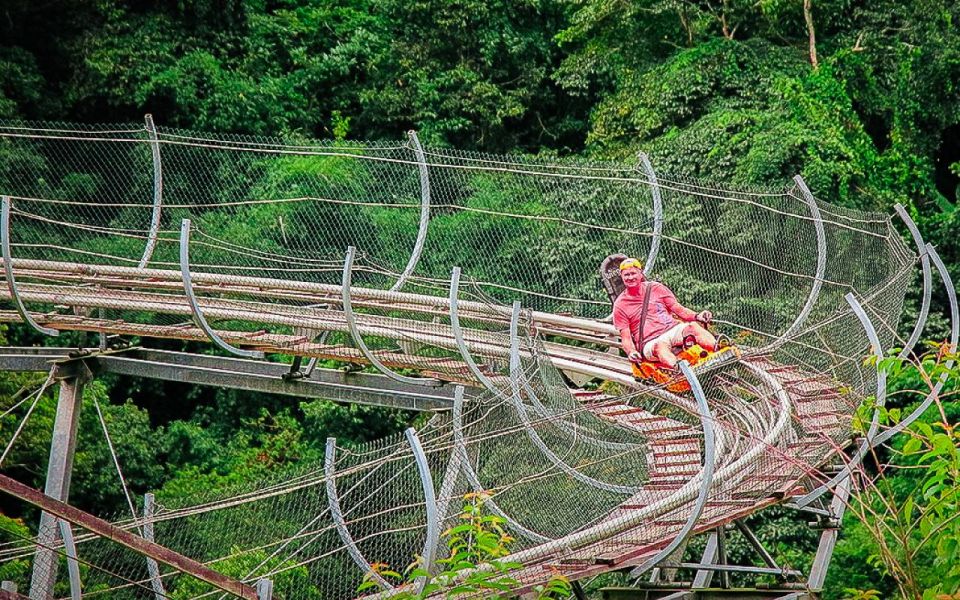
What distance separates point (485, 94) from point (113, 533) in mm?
15576

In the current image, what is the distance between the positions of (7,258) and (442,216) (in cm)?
349

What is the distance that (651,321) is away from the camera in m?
10.3

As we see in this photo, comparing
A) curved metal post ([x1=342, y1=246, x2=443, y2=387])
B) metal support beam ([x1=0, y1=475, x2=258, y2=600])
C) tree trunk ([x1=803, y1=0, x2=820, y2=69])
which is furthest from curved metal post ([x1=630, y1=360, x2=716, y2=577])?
tree trunk ([x1=803, y1=0, x2=820, y2=69])

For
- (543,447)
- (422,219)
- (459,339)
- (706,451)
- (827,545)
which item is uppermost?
(422,219)

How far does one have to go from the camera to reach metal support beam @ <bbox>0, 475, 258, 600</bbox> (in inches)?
232

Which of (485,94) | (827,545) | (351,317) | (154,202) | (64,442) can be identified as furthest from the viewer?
(485,94)

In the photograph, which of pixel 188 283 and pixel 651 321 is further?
pixel 651 321

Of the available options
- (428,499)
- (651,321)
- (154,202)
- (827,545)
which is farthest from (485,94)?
(428,499)

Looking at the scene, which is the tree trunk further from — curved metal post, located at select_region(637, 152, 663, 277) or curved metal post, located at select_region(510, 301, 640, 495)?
curved metal post, located at select_region(510, 301, 640, 495)

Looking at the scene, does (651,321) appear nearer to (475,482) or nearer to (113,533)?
(475,482)

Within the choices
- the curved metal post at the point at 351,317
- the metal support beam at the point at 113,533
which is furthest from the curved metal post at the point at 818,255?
the metal support beam at the point at 113,533

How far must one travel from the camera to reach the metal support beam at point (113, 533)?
590cm

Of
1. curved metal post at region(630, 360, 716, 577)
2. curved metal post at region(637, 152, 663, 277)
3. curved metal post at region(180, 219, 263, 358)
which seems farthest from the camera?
curved metal post at region(637, 152, 663, 277)

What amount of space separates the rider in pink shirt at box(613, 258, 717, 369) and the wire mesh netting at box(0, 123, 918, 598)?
0.28 meters
